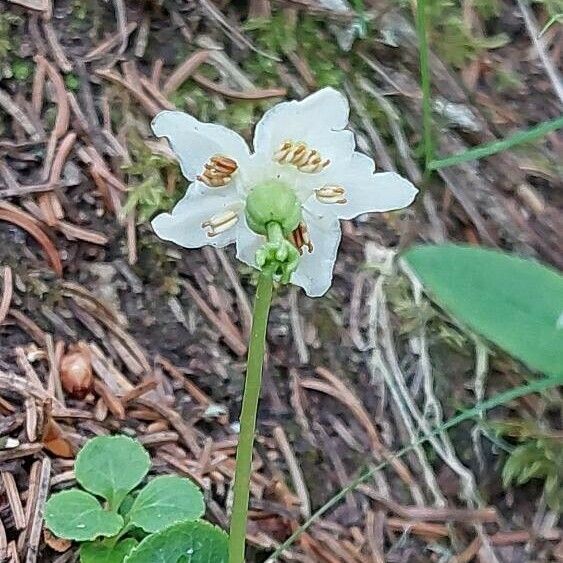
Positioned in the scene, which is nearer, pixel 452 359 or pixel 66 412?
pixel 66 412

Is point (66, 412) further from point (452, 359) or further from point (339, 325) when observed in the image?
point (452, 359)

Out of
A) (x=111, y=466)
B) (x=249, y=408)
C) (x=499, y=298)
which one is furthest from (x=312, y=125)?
(x=111, y=466)

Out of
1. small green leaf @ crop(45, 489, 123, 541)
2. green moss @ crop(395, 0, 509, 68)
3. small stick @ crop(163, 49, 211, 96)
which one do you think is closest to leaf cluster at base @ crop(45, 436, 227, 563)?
small green leaf @ crop(45, 489, 123, 541)

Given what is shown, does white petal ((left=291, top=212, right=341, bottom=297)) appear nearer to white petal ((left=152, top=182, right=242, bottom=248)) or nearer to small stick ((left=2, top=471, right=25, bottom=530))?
white petal ((left=152, top=182, right=242, bottom=248))

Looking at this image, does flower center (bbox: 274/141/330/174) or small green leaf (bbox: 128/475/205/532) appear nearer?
flower center (bbox: 274/141/330/174)

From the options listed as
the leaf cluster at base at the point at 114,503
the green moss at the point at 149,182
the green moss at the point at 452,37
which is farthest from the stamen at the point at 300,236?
the green moss at the point at 452,37

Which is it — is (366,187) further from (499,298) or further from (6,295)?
(6,295)

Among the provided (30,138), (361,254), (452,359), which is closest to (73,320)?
(30,138)
